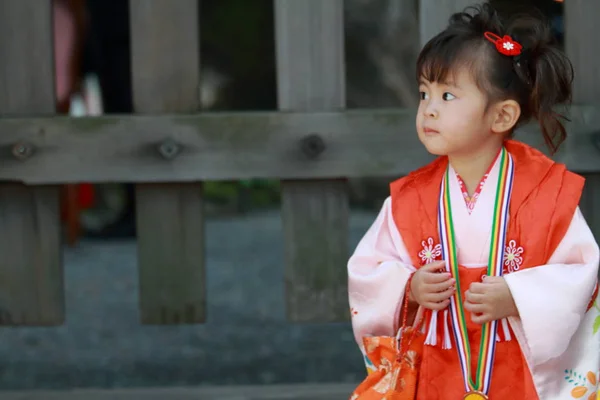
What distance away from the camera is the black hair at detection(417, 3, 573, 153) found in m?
1.98

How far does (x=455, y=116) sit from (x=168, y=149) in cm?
113

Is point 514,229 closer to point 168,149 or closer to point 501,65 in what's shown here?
point 501,65

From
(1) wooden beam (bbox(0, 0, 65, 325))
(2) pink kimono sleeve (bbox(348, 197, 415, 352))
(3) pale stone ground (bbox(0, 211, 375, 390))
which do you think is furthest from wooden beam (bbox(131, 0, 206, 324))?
(2) pink kimono sleeve (bbox(348, 197, 415, 352))

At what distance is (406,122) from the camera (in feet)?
9.32

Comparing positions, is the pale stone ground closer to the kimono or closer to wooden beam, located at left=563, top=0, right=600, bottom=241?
wooden beam, located at left=563, top=0, right=600, bottom=241

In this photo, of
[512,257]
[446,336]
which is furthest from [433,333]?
[512,257]

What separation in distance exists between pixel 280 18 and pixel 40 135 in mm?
835

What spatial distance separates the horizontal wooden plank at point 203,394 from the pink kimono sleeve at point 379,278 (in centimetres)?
80

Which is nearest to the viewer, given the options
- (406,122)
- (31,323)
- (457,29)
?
(457,29)

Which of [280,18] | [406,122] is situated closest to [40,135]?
[280,18]

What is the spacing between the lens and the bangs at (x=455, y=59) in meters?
1.98

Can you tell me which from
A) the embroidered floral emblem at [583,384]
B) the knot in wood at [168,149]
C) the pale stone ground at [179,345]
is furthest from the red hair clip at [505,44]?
the pale stone ground at [179,345]

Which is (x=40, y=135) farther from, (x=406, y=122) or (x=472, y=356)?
(x=472, y=356)

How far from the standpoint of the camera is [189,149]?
2855 mm
